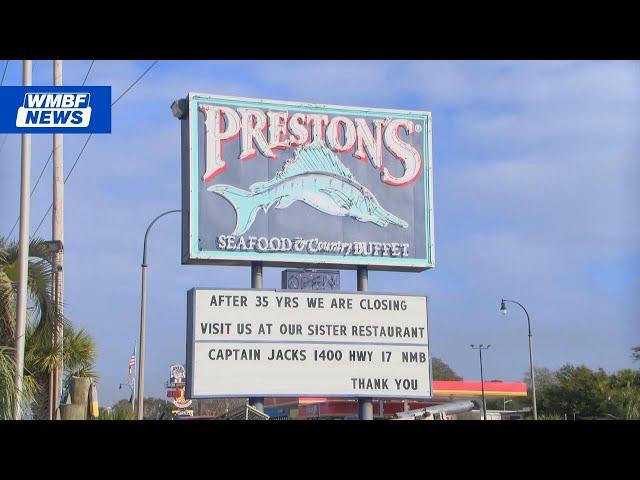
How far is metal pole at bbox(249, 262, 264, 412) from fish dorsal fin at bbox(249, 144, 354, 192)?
1.81 metres

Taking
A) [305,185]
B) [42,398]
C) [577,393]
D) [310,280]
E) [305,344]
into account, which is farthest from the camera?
[577,393]

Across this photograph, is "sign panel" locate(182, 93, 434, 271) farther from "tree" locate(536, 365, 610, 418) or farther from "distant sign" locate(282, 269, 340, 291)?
"tree" locate(536, 365, 610, 418)

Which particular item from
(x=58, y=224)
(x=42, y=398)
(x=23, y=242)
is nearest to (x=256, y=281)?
(x=58, y=224)

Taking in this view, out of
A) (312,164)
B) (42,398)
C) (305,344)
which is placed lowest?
(42,398)

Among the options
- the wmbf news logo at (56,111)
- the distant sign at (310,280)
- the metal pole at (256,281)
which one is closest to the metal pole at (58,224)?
the metal pole at (256,281)

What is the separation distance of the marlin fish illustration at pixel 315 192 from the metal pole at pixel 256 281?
868mm

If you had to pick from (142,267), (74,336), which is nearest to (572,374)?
(142,267)

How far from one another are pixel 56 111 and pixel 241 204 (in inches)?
330

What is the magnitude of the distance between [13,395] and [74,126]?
3442 mm

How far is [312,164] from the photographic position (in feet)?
70.6

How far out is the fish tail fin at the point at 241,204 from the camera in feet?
67.3

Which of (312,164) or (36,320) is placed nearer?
(36,320)

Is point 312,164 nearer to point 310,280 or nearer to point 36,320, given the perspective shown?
point 310,280
